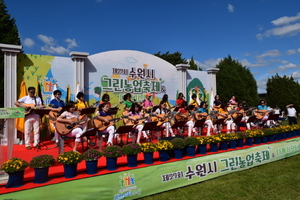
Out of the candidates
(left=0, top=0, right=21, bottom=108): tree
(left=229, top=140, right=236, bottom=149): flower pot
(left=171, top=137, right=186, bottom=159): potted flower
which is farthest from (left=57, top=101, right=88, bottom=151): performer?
(left=0, top=0, right=21, bottom=108): tree

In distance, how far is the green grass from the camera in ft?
15.0

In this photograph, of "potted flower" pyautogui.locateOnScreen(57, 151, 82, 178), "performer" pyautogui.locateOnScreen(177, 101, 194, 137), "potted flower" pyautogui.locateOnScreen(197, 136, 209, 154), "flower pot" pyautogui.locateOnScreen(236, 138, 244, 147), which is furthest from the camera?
"performer" pyautogui.locateOnScreen(177, 101, 194, 137)

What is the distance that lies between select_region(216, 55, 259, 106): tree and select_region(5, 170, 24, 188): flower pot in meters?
26.4

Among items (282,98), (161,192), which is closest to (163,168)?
(161,192)

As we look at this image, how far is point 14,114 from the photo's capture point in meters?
3.91

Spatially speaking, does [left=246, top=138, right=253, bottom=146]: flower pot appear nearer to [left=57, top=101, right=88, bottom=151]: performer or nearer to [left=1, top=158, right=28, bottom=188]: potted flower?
[left=57, top=101, right=88, bottom=151]: performer

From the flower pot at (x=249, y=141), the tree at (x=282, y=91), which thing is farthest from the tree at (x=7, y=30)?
the tree at (x=282, y=91)

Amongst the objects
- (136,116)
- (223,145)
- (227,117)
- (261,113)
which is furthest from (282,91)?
(136,116)

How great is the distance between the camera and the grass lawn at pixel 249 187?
458 centimetres

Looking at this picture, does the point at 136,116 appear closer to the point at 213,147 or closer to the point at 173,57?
the point at 213,147

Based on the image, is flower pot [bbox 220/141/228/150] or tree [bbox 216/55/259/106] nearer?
flower pot [bbox 220/141/228/150]

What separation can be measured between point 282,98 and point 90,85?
1267 inches

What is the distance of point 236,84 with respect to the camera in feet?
92.0

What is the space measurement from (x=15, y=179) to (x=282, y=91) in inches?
1479
